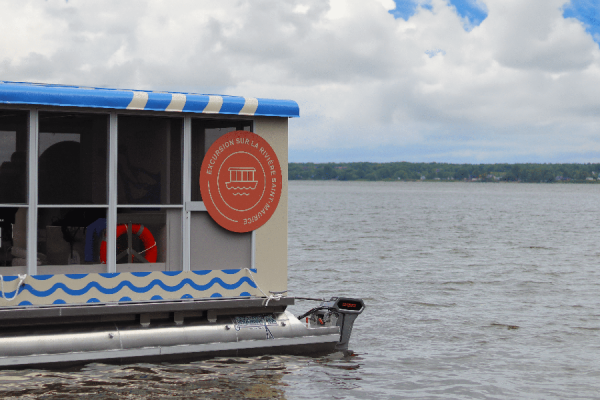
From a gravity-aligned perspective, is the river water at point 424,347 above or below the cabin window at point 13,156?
below

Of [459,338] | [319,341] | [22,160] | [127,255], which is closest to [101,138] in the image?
[22,160]

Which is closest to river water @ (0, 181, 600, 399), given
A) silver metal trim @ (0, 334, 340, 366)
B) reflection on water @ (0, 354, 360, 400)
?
reflection on water @ (0, 354, 360, 400)

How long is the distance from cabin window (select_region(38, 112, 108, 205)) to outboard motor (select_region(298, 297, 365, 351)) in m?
3.28

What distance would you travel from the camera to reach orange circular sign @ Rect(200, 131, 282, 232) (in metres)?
7.94

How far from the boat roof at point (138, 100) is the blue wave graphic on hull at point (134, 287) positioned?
1933mm

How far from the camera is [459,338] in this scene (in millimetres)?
11430

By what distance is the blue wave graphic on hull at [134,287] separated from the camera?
718cm

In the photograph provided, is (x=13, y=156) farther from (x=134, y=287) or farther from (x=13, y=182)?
(x=134, y=287)

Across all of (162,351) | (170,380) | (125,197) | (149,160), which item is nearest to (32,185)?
(125,197)

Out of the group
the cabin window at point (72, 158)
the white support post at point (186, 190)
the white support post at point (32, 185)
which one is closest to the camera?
the white support post at point (32, 185)

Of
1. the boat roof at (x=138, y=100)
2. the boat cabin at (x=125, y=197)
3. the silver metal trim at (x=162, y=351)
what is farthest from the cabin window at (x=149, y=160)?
the silver metal trim at (x=162, y=351)

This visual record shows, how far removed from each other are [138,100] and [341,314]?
379 centimetres

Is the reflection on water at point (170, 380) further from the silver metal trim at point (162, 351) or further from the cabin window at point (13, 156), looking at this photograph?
the cabin window at point (13, 156)

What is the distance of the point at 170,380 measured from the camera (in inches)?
306
